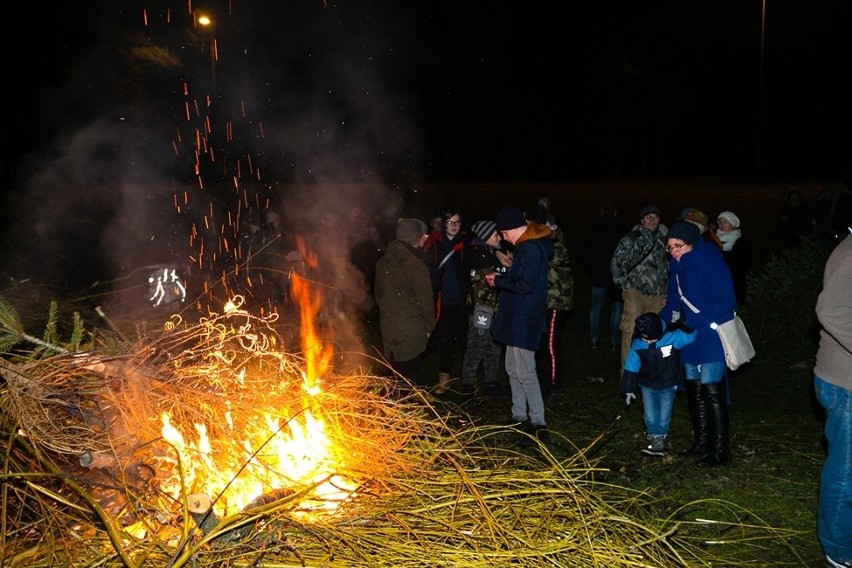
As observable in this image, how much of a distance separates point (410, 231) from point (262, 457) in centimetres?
352

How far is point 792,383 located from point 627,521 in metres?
5.62

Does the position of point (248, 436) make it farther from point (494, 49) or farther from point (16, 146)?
point (494, 49)

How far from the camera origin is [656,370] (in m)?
6.14

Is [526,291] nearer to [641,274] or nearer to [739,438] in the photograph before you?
[641,274]

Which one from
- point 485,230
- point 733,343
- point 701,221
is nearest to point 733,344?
point 733,343

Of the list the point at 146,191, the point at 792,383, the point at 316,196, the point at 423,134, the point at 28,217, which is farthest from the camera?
the point at 423,134

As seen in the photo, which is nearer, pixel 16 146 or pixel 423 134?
pixel 16 146

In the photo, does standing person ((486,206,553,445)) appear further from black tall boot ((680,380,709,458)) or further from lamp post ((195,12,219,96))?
lamp post ((195,12,219,96))

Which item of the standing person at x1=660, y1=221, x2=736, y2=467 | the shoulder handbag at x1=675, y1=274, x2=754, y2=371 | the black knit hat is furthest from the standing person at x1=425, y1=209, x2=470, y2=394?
the shoulder handbag at x1=675, y1=274, x2=754, y2=371

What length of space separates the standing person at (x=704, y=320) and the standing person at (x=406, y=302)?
2347mm

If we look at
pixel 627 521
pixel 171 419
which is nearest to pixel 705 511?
pixel 627 521

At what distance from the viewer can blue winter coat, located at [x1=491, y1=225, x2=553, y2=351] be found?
651 cm

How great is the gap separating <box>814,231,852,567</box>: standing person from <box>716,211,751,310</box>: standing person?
489 centimetres

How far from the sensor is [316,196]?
1584cm
